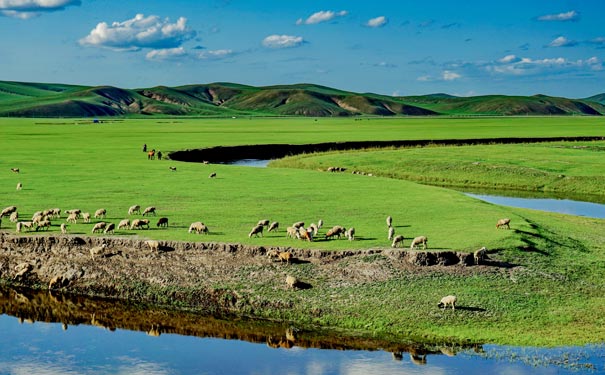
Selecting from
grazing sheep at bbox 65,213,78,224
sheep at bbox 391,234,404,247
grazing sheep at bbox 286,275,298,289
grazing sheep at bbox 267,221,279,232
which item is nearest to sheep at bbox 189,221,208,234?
grazing sheep at bbox 267,221,279,232

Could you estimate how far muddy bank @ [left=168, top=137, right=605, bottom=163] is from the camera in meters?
89.7

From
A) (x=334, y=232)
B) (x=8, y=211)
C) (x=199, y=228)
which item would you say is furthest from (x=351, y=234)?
(x=8, y=211)

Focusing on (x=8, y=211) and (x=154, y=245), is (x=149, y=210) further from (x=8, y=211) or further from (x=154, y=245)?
(x=154, y=245)

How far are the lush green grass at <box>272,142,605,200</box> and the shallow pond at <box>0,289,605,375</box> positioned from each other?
42364mm

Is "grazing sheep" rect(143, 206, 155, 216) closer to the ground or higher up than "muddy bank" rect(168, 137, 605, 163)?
closer to the ground

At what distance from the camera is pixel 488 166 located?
73375 millimetres

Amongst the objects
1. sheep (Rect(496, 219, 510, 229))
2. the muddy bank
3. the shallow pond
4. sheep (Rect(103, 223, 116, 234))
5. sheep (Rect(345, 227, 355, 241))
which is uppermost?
the muddy bank

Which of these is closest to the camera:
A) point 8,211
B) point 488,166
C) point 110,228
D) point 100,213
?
point 110,228

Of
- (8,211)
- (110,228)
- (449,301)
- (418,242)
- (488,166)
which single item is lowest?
(449,301)

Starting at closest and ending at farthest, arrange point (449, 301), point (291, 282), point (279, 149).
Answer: point (449, 301) < point (291, 282) < point (279, 149)

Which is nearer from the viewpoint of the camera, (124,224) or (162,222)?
(124,224)

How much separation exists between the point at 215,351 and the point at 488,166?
5412 cm

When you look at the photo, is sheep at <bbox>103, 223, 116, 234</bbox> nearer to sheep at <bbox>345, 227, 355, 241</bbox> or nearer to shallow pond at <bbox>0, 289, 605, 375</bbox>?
shallow pond at <bbox>0, 289, 605, 375</bbox>

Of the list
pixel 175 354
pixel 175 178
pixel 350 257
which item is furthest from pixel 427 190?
pixel 175 354
